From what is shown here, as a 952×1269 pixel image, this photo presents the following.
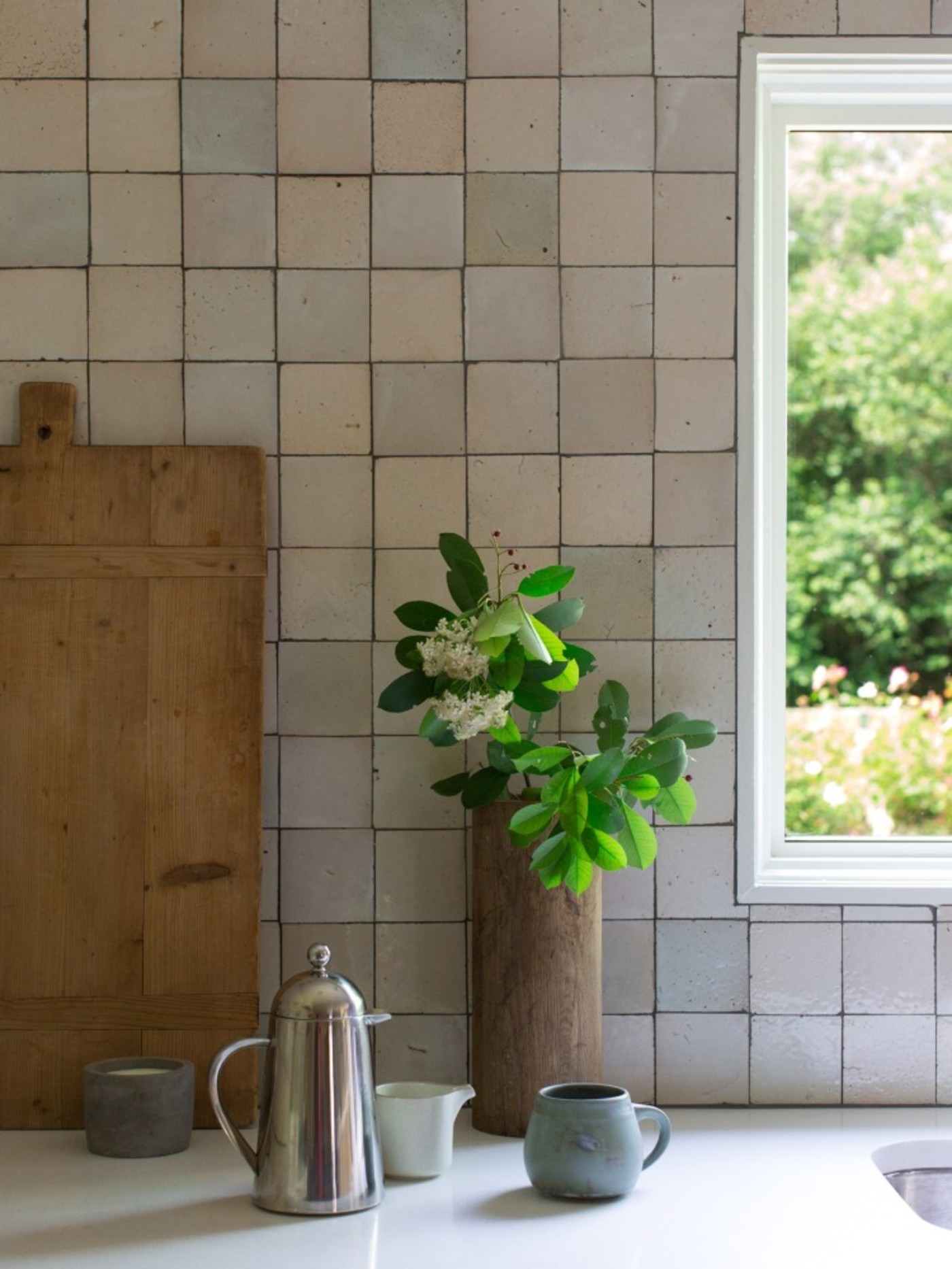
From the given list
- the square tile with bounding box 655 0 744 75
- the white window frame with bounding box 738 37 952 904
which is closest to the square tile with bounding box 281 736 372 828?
the white window frame with bounding box 738 37 952 904

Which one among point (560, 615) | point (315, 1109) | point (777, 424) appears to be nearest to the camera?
point (315, 1109)

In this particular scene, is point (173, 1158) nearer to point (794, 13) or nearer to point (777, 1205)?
point (777, 1205)

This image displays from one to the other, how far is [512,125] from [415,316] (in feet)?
0.85

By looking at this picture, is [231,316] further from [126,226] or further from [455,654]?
[455,654]

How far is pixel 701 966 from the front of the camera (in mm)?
1614

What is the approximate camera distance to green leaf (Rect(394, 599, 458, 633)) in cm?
148

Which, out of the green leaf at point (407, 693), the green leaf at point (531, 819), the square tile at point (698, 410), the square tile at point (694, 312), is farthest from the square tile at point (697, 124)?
the green leaf at point (531, 819)

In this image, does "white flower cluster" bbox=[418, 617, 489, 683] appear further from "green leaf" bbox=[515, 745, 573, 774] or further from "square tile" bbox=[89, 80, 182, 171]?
"square tile" bbox=[89, 80, 182, 171]

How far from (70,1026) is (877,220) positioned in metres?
1.44

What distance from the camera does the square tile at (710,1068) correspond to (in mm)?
1606

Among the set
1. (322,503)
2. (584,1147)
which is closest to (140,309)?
(322,503)

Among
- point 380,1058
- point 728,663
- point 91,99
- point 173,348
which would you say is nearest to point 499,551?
point 728,663

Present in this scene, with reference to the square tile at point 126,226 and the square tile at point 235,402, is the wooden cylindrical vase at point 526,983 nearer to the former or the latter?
the square tile at point 235,402

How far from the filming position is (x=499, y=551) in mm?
1618
